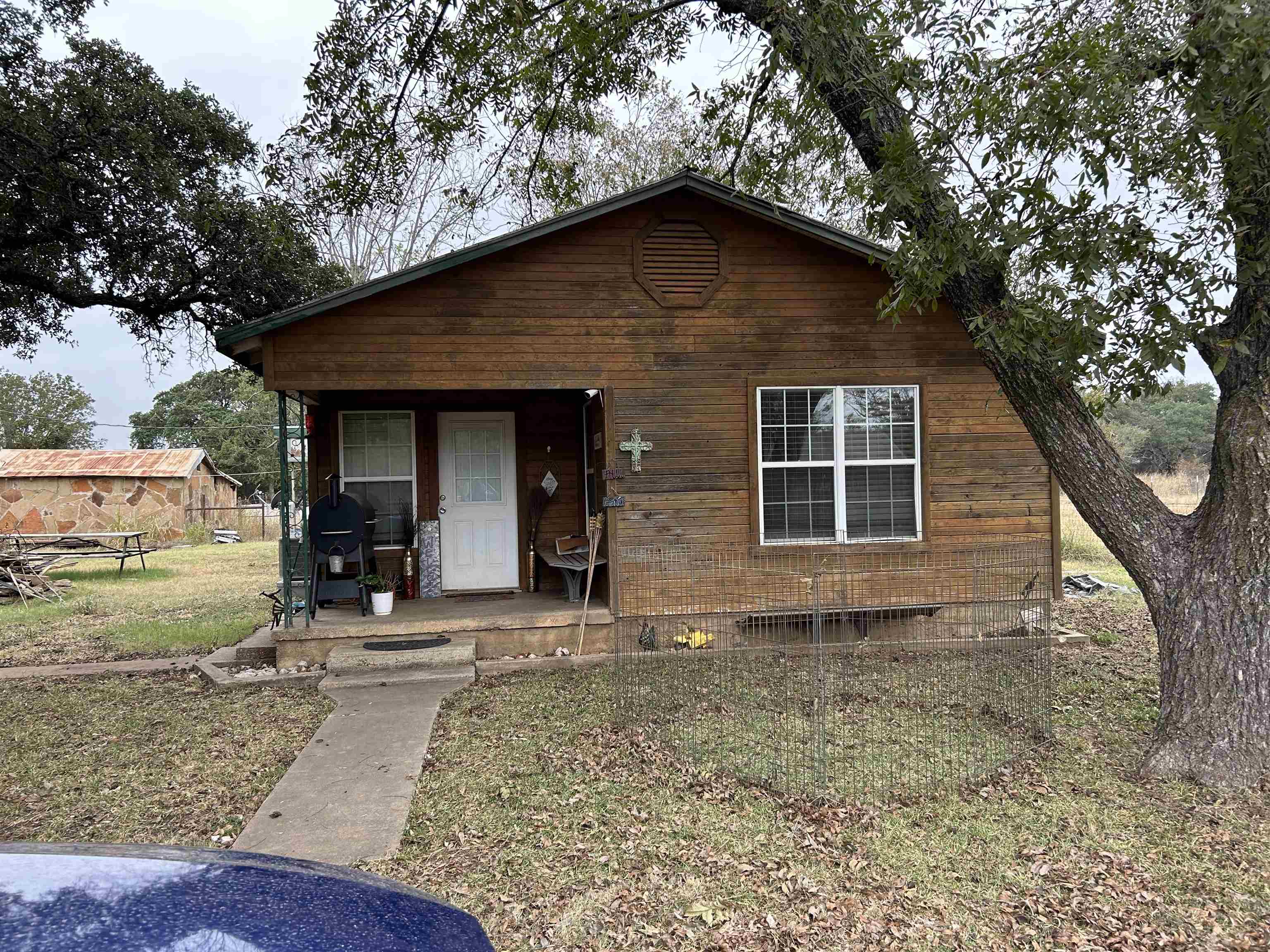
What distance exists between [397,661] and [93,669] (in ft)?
10.4

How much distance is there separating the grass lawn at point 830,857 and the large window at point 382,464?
4.50 metres

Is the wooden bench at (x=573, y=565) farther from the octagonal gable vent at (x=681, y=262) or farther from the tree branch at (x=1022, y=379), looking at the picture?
the tree branch at (x=1022, y=379)

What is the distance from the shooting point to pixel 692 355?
A: 777cm

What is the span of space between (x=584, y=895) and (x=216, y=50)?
22253 millimetres

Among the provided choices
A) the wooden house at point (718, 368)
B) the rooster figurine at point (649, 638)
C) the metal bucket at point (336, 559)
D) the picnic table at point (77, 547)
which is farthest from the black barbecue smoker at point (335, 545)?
the picnic table at point (77, 547)

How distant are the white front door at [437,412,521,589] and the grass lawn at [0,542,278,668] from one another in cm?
259

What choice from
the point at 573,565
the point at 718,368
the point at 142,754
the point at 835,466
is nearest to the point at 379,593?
the point at 573,565

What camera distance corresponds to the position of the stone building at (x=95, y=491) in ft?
71.2

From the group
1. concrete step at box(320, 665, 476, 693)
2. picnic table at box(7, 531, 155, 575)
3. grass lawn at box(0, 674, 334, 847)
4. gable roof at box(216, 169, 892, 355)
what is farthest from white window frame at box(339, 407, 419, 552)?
picnic table at box(7, 531, 155, 575)

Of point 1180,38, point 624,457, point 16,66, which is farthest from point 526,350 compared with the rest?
point 16,66

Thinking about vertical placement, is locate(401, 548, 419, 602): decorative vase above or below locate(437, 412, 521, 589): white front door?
below

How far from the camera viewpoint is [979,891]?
10.9 ft

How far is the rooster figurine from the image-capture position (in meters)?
7.28

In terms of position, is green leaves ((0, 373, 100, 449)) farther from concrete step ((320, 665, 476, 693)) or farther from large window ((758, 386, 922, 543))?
large window ((758, 386, 922, 543))
